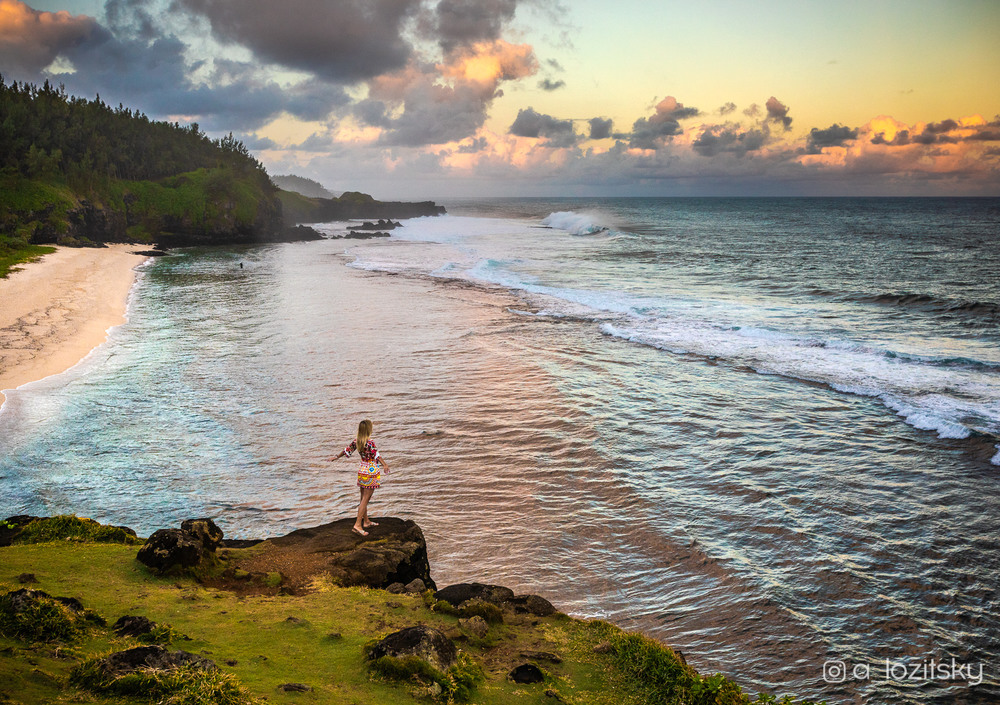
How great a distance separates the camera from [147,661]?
437cm

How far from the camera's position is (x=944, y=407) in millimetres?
15523

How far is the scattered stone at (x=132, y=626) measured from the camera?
518cm

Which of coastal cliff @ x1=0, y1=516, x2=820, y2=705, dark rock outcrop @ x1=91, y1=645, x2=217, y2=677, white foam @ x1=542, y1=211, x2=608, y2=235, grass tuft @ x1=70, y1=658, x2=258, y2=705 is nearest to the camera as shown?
grass tuft @ x1=70, y1=658, x2=258, y2=705

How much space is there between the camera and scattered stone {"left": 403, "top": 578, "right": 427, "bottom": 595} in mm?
7107

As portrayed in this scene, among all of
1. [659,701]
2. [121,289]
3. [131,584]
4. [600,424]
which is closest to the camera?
[659,701]

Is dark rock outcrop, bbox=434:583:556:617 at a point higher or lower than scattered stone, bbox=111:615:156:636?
lower

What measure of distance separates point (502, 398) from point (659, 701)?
37.5 ft

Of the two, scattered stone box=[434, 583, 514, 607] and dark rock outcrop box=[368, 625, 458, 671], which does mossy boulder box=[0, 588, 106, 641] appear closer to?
dark rock outcrop box=[368, 625, 458, 671]

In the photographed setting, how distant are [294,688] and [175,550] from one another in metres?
3.01

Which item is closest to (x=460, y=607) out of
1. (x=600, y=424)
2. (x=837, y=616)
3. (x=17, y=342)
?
(x=837, y=616)

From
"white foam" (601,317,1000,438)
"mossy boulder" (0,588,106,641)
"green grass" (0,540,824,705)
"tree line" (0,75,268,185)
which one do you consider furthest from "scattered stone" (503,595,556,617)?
"tree line" (0,75,268,185)

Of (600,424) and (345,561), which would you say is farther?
(600,424)

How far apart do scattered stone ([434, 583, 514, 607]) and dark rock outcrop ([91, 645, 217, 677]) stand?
282cm

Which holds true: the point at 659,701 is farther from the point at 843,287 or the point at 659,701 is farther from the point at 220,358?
the point at 843,287
